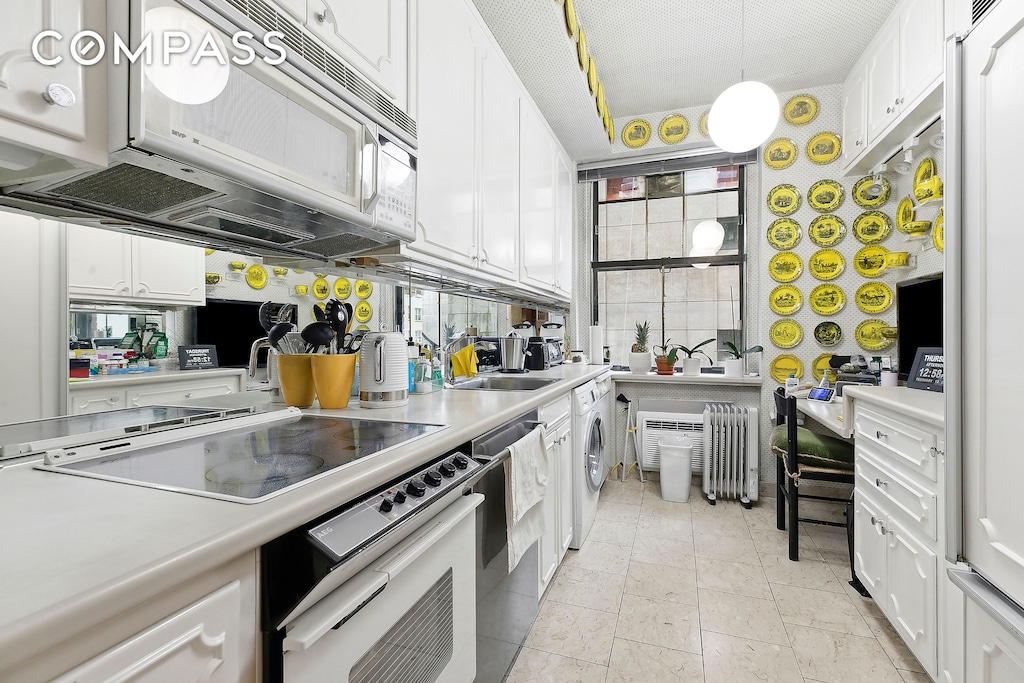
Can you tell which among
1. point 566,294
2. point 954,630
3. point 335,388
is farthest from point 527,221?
point 954,630

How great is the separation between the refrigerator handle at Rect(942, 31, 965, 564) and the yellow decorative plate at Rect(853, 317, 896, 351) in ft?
8.58

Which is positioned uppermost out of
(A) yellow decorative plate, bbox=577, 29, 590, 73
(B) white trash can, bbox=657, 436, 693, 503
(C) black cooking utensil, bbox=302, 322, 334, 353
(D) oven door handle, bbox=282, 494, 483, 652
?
(A) yellow decorative plate, bbox=577, 29, 590, 73

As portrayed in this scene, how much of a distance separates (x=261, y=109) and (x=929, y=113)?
2854mm

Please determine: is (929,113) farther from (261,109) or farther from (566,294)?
(261,109)

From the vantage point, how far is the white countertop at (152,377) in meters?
1.11

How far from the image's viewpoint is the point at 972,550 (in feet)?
3.50

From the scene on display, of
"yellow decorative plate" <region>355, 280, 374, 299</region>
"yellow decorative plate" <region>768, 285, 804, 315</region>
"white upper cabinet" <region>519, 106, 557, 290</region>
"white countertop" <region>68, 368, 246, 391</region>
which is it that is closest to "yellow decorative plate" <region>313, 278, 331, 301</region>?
"yellow decorative plate" <region>355, 280, 374, 299</region>

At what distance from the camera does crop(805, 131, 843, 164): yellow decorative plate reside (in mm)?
3402

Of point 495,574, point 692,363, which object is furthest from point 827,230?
point 495,574

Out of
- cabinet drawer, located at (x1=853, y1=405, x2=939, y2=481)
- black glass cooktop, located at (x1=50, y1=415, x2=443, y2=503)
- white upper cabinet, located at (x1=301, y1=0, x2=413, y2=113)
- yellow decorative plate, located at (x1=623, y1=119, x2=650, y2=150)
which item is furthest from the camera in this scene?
yellow decorative plate, located at (x1=623, y1=119, x2=650, y2=150)

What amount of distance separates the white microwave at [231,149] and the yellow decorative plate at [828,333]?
125 inches

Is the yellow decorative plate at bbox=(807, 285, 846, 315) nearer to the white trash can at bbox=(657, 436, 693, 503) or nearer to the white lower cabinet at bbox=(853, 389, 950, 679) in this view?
the white trash can at bbox=(657, 436, 693, 503)

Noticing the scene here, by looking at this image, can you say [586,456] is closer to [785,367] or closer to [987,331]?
[785,367]

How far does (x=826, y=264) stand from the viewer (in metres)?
3.41
